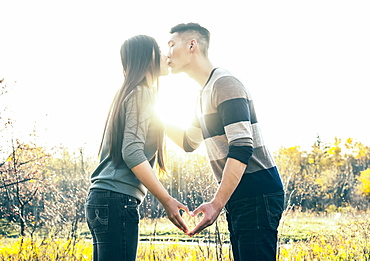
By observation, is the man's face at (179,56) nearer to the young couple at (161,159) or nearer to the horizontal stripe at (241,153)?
the young couple at (161,159)

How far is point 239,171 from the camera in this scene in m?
2.08

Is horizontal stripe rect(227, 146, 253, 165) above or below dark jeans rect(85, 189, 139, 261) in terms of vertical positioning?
above

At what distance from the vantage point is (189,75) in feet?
8.48

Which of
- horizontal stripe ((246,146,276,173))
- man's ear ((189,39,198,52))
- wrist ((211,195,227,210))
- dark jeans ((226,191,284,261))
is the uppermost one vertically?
man's ear ((189,39,198,52))

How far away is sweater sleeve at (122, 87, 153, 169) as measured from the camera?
2102 mm

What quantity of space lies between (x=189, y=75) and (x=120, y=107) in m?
0.57

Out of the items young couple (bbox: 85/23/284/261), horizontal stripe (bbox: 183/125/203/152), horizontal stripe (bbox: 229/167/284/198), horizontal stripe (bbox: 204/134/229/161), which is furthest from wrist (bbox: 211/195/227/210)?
horizontal stripe (bbox: 183/125/203/152)

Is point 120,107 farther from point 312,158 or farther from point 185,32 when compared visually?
point 312,158

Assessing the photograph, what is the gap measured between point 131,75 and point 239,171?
2.51 feet

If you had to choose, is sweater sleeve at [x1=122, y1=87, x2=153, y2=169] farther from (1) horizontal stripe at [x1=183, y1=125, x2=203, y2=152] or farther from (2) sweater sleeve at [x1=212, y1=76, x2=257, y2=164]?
(1) horizontal stripe at [x1=183, y1=125, x2=203, y2=152]

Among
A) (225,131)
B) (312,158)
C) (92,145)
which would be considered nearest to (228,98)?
(225,131)

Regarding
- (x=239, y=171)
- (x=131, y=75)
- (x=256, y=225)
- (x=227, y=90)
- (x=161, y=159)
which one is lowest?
(x=256, y=225)

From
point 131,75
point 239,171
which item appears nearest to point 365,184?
point 239,171

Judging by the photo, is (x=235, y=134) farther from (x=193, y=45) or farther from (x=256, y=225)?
(x=193, y=45)
